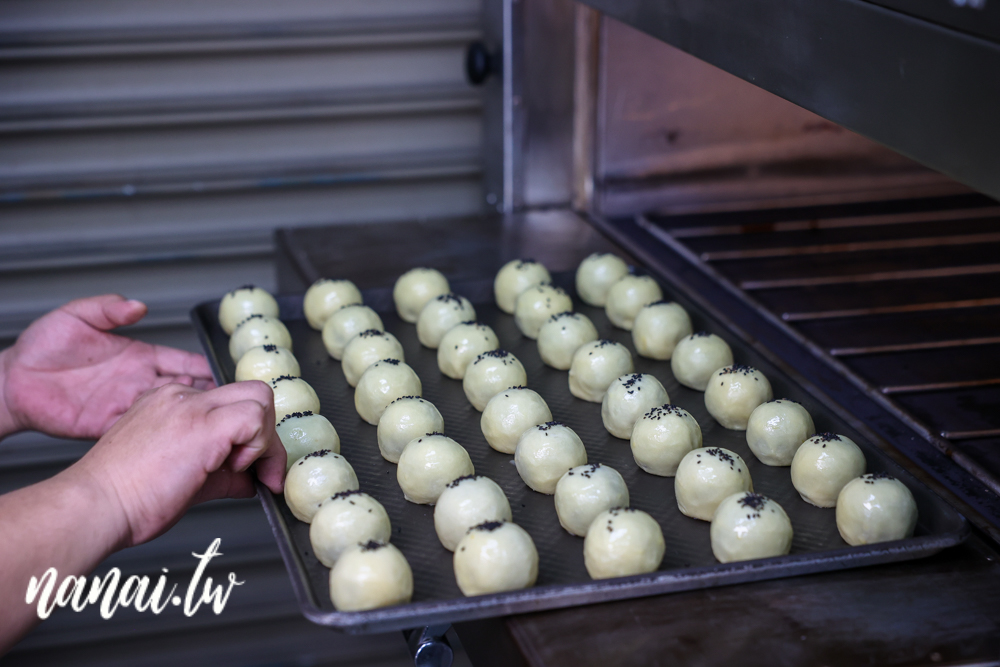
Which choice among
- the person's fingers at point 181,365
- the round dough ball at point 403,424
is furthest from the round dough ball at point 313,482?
the person's fingers at point 181,365

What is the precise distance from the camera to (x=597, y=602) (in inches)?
48.8

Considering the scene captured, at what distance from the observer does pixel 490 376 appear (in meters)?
1.88

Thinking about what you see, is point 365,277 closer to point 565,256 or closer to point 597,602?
point 565,256

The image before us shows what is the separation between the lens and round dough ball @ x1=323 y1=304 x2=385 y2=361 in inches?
83.5

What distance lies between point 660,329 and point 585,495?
666 millimetres

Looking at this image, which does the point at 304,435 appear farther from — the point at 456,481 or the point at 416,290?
the point at 416,290

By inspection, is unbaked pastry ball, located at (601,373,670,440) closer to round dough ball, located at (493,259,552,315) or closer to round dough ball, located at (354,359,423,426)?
round dough ball, located at (354,359,423,426)

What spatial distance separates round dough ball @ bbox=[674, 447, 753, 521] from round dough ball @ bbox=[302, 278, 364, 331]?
0.98 metres

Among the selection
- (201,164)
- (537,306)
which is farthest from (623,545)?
(201,164)

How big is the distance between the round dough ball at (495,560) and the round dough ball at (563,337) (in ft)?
2.44

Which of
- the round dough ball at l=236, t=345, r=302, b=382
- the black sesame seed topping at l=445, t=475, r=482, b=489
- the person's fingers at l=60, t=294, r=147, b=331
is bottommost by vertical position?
the black sesame seed topping at l=445, t=475, r=482, b=489

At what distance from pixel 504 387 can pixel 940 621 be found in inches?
36.1

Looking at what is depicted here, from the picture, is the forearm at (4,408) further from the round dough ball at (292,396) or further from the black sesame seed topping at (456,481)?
the black sesame seed topping at (456,481)

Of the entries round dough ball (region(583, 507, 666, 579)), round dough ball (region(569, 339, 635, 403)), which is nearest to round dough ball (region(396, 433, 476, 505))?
round dough ball (region(583, 507, 666, 579))
